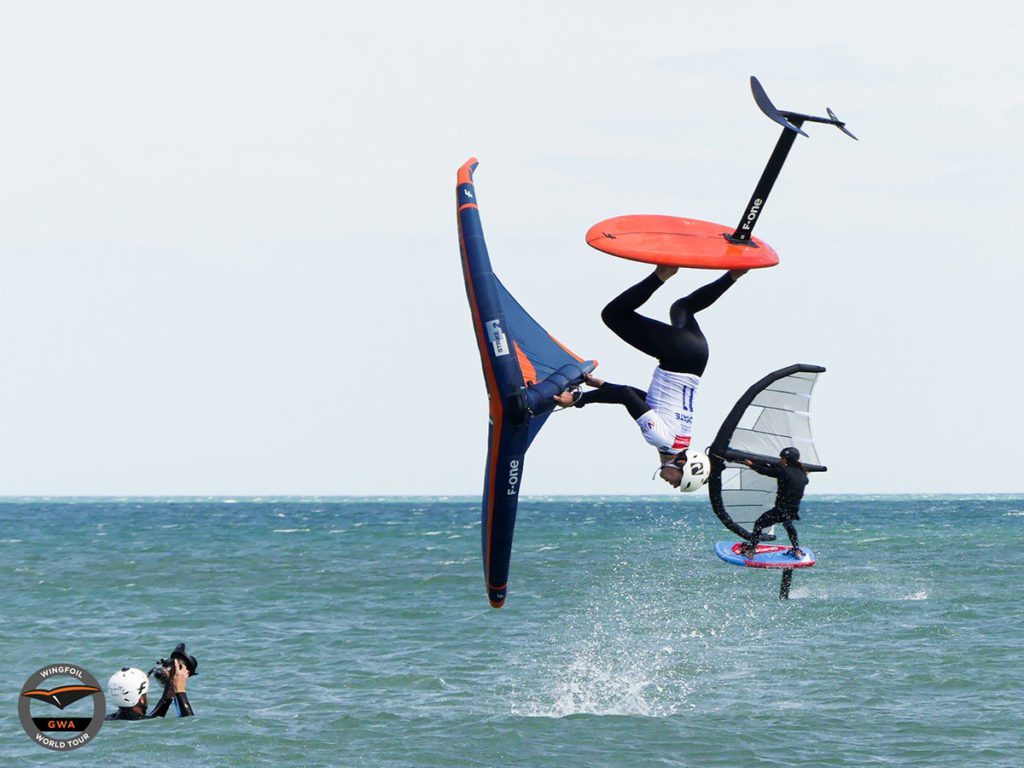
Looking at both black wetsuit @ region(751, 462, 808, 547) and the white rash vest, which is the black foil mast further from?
black wetsuit @ region(751, 462, 808, 547)

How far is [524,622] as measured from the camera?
3472cm

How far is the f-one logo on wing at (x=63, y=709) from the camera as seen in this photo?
68.8ft

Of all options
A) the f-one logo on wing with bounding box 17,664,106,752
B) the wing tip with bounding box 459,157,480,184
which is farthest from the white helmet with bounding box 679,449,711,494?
the f-one logo on wing with bounding box 17,664,106,752

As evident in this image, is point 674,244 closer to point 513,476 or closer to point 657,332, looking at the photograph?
point 657,332

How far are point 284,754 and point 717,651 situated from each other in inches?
491

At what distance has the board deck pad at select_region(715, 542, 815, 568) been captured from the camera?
13719 millimetres

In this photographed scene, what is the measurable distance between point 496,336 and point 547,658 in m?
19.2

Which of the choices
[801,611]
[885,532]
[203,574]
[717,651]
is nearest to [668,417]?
[717,651]

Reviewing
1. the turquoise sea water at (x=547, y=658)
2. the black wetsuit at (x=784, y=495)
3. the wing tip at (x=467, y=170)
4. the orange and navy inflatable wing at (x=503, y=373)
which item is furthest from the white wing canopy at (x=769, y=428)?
the turquoise sea water at (x=547, y=658)

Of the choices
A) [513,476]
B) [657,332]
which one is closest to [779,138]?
[657,332]

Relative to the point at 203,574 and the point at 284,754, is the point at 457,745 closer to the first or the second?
the point at 284,754

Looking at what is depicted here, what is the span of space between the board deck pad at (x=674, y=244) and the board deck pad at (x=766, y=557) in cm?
384

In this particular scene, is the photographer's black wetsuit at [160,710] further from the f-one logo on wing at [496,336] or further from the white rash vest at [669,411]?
the f-one logo on wing at [496,336]

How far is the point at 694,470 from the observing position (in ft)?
39.5
